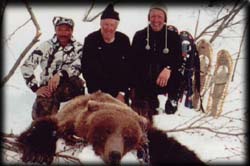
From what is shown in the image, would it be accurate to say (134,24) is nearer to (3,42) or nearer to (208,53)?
(208,53)

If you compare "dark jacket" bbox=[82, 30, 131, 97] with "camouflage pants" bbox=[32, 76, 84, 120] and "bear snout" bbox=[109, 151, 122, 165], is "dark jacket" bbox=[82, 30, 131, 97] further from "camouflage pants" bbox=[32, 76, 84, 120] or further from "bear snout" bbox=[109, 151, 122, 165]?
"bear snout" bbox=[109, 151, 122, 165]

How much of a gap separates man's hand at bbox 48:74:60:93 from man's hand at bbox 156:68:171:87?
616 millimetres

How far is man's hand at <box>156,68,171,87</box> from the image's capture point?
412cm

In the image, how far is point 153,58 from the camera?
412 centimetres

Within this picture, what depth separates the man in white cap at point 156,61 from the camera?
408cm

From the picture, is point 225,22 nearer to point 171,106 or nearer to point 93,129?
point 171,106

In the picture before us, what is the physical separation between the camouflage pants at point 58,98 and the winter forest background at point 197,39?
5 centimetres

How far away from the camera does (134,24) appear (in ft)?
13.1

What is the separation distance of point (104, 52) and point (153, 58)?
0.31m

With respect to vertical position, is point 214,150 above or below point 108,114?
below

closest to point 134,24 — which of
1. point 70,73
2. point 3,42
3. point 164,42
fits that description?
point 164,42

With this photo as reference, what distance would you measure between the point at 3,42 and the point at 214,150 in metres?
1.45

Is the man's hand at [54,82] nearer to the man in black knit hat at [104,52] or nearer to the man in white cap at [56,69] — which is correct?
the man in white cap at [56,69]

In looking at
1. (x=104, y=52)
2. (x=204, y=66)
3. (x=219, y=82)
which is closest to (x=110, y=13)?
(x=104, y=52)
